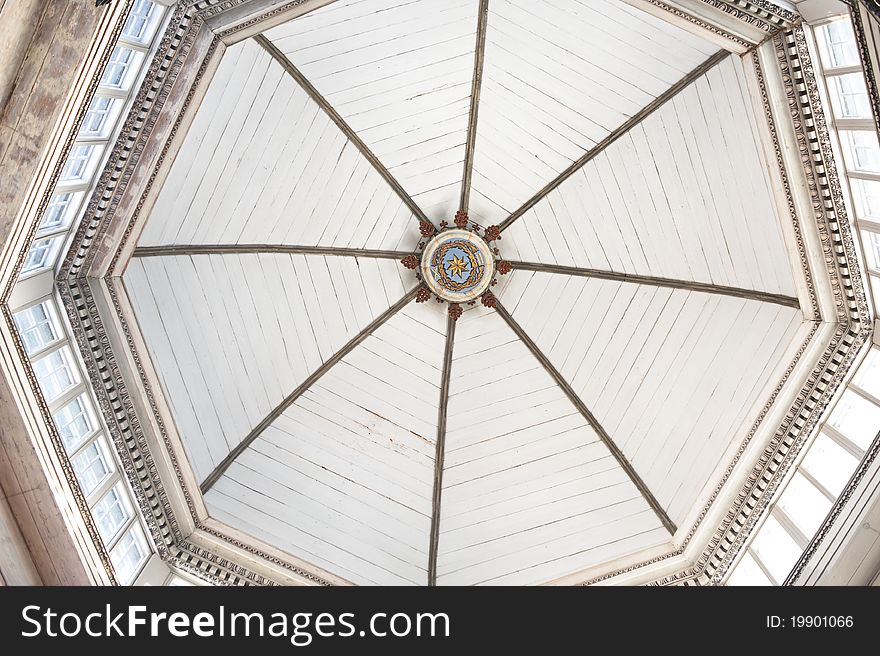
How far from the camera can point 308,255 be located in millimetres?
13453

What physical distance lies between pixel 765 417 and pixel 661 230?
372cm

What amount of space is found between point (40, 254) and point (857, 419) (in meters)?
11.0

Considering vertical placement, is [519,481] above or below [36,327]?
above

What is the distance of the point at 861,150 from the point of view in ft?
28.9

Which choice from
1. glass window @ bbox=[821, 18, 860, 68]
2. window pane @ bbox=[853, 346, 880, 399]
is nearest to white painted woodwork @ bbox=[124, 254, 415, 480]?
window pane @ bbox=[853, 346, 880, 399]

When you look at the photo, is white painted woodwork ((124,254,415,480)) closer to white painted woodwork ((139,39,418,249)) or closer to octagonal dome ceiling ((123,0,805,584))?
octagonal dome ceiling ((123,0,805,584))

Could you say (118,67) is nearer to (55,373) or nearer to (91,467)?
(55,373)

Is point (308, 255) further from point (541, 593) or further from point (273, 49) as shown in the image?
point (541, 593)

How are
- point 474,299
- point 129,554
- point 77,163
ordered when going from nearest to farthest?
1. point 77,163
2. point 129,554
3. point 474,299

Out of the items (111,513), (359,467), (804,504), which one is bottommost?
(804,504)

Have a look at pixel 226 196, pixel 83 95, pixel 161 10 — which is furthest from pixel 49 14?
pixel 226 196

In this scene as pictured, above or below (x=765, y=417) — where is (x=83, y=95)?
above

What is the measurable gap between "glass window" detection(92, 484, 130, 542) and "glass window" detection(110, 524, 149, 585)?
20 centimetres

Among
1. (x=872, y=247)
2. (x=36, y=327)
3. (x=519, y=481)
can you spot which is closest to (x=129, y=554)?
(x=36, y=327)
